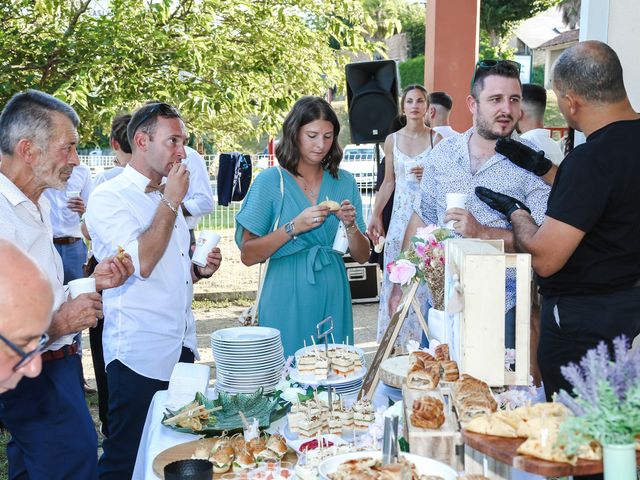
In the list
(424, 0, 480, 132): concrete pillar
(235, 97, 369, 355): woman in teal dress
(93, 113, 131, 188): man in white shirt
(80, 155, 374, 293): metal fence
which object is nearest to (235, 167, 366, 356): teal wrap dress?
(235, 97, 369, 355): woman in teal dress

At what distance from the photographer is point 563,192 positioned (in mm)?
2469

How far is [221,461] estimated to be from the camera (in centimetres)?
199

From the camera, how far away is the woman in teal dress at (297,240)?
3.50 m

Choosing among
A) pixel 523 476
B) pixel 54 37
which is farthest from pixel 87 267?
pixel 523 476

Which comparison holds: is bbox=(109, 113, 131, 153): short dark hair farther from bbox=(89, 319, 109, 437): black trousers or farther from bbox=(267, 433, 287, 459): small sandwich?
bbox=(267, 433, 287, 459): small sandwich

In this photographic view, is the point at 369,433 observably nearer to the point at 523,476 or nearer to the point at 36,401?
the point at 523,476

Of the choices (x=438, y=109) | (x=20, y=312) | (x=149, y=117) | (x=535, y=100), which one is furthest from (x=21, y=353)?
(x=438, y=109)

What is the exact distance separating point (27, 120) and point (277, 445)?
1.45 meters

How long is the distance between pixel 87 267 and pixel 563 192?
325cm

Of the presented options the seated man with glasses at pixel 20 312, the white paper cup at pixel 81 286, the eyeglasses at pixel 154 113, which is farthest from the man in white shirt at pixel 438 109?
the seated man with glasses at pixel 20 312

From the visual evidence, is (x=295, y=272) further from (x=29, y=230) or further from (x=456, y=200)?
(x=29, y=230)

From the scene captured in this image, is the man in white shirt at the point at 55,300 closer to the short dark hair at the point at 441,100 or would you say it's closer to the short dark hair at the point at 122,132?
the short dark hair at the point at 122,132

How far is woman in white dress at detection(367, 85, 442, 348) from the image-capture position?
4902mm

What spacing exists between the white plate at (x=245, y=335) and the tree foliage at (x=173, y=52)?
143 inches
